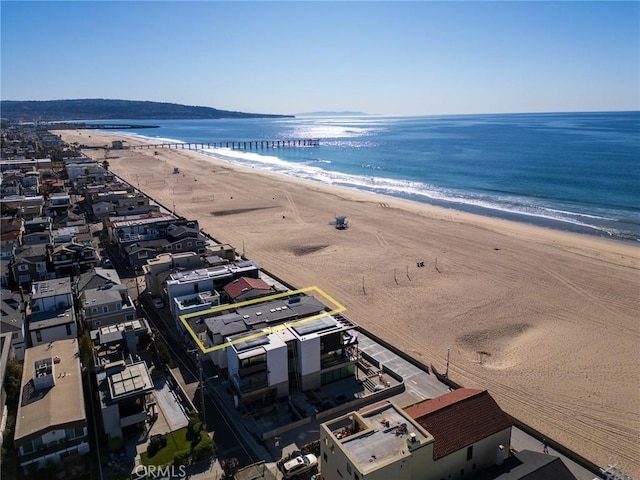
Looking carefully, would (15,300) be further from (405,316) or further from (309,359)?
(405,316)

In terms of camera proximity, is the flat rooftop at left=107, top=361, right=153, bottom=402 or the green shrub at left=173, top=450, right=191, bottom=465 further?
the flat rooftop at left=107, top=361, right=153, bottom=402

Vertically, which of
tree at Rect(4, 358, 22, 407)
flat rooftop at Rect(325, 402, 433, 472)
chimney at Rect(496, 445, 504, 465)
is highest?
flat rooftop at Rect(325, 402, 433, 472)

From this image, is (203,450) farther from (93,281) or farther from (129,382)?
(93,281)

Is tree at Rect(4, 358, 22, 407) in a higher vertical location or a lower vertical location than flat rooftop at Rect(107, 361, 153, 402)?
lower

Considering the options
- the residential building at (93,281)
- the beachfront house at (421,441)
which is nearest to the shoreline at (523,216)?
the beachfront house at (421,441)

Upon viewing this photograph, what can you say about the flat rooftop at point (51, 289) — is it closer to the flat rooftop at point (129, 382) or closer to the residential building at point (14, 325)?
the residential building at point (14, 325)

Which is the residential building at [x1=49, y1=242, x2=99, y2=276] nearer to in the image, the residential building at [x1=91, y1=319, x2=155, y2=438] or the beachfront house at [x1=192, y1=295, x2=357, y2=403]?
the residential building at [x1=91, y1=319, x2=155, y2=438]

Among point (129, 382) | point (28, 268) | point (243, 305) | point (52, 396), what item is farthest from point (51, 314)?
point (28, 268)

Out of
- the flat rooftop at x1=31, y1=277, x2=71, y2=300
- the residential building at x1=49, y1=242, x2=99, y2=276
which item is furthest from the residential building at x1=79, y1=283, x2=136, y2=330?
the residential building at x1=49, y1=242, x2=99, y2=276
